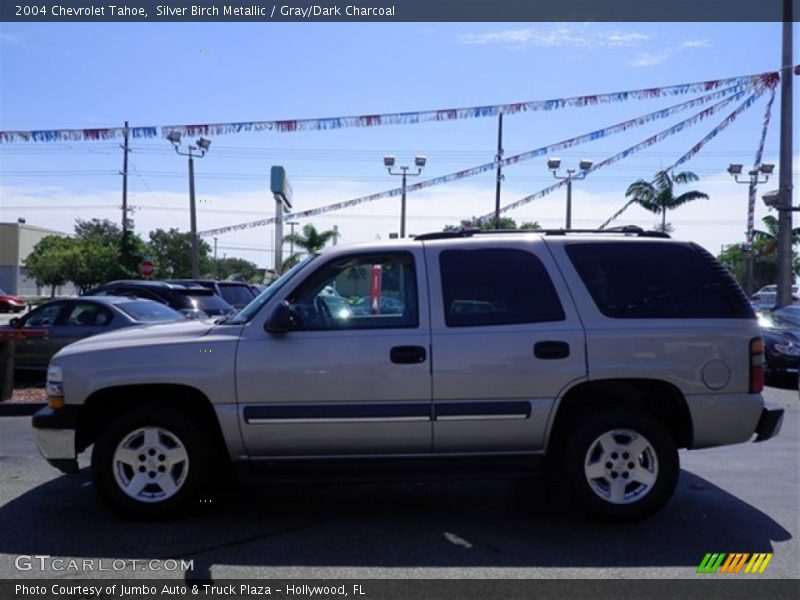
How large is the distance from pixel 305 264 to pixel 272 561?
203 centimetres

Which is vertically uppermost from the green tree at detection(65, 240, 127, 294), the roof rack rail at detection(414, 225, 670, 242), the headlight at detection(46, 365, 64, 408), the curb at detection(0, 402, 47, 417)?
the green tree at detection(65, 240, 127, 294)

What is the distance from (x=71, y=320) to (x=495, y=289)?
27.1 ft

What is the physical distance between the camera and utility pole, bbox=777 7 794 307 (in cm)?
1705

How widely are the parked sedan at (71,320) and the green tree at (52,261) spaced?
44024 millimetres

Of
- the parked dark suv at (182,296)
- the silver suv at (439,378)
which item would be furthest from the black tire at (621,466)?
the parked dark suv at (182,296)

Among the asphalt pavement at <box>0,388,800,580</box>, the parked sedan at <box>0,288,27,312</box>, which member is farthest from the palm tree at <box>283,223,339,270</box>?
the asphalt pavement at <box>0,388,800,580</box>

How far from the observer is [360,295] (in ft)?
17.8

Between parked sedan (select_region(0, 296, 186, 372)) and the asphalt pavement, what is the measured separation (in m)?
4.78

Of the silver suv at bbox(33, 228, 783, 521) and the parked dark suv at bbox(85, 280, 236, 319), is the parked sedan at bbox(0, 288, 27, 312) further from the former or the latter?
the silver suv at bbox(33, 228, 783, 521)

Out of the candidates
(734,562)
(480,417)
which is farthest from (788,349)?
(480,417)

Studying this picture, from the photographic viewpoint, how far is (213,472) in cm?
526

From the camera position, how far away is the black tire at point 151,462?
5.10 metres

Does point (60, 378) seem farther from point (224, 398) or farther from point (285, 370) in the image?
point (285, 370)

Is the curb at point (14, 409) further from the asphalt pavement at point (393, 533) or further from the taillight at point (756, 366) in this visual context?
the taillight at point (756, 366)
